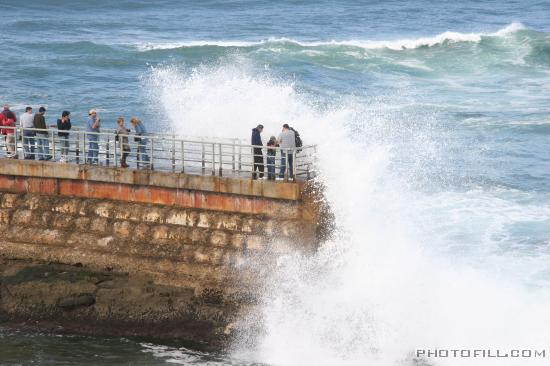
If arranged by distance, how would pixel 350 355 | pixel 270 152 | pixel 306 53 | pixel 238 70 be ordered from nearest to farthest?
pixel 350 355, pixel 270 152, pixel 238 70, pixel 306 53

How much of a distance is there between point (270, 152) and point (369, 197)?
2.02 meters

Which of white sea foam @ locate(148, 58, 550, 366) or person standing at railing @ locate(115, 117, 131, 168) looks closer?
white sea foam @ locate(148, 58, 550, 366)

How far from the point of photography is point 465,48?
5594cm

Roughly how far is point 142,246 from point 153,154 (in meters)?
1.81

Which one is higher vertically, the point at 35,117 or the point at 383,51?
the point at 383,51

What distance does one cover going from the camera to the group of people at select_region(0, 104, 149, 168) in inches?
829

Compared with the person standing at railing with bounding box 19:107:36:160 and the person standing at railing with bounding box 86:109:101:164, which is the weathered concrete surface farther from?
the person standing at railing with bounding box 19:107:36:160

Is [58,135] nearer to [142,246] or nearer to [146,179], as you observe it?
[146,179]

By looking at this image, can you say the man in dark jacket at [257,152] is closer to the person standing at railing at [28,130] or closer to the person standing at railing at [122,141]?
the person standing at railing at [122,141]

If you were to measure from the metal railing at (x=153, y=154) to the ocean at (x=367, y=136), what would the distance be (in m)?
0.69

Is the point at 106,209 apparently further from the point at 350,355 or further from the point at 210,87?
the point at 210,87

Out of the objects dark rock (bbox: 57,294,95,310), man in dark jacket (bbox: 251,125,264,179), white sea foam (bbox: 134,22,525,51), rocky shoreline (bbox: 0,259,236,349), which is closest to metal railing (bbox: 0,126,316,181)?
man in dark jacket (bbox: 251,125,264,179)

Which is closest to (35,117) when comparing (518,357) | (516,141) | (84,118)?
(518,357)

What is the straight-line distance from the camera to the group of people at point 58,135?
69.1 feet
